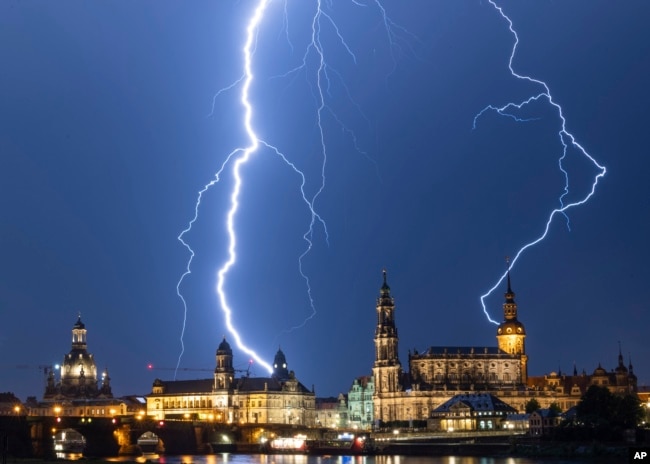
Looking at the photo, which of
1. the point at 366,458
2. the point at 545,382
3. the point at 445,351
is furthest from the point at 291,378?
the point at 366,458

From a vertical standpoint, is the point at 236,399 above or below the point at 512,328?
below

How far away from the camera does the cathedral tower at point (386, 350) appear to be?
179625mm

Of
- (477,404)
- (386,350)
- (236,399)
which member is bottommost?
(477,404)

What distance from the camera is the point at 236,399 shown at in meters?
192

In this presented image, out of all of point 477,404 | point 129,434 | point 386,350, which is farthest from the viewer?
point 386,350

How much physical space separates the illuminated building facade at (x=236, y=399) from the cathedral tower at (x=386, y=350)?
18.2m

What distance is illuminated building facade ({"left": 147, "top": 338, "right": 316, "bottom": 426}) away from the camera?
625ft

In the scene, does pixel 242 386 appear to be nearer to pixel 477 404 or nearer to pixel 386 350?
pixel 386 350

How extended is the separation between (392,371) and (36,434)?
66.4 meters

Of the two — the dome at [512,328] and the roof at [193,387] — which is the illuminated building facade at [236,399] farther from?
the dome at [512,328]

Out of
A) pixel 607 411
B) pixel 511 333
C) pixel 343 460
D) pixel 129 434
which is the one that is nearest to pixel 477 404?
pixel 511 333

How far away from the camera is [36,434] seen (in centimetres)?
12619

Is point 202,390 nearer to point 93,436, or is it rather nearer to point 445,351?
point 445,351

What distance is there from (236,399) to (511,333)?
144 ft
